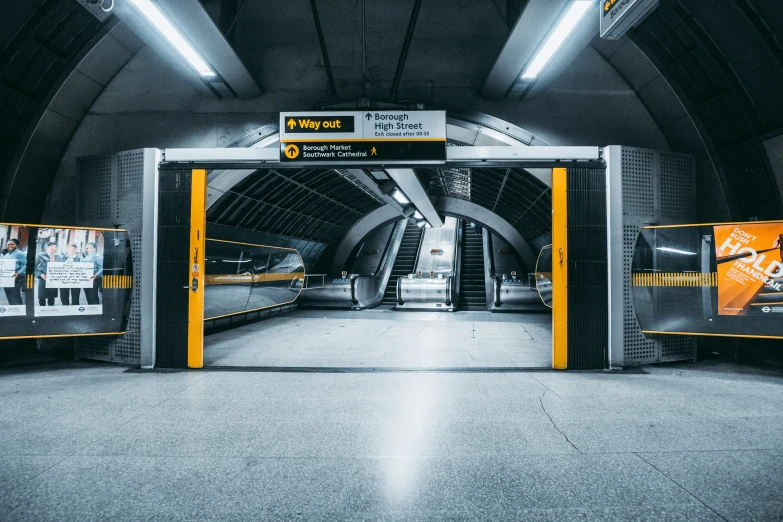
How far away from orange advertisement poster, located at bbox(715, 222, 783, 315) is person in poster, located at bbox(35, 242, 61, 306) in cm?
853

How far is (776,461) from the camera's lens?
2.63 metres

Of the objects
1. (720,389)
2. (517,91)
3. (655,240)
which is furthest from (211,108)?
(720,389)

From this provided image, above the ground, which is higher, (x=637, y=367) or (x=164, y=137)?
(x=164, y=137)

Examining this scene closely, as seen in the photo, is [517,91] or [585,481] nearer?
[585,481]

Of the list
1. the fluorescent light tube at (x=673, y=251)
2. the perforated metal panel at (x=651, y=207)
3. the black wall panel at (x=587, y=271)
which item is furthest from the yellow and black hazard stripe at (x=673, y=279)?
the black wall panel at (x=587, y=271)

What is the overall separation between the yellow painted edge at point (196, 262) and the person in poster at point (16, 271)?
1935 millimetres

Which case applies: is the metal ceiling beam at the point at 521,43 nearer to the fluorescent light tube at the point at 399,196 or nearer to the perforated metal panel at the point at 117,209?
the perforated metal panel at the point at 117,209

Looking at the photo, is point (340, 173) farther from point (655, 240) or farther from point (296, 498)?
point (296, 498)

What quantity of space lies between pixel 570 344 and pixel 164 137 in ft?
22.7

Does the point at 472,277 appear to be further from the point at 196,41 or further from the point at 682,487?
the point at 682,487

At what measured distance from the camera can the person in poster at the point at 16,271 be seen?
4.95m

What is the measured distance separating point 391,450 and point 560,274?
3.55 meters

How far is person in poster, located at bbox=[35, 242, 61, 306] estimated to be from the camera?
16.6 ft

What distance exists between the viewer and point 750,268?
496 centimetres
